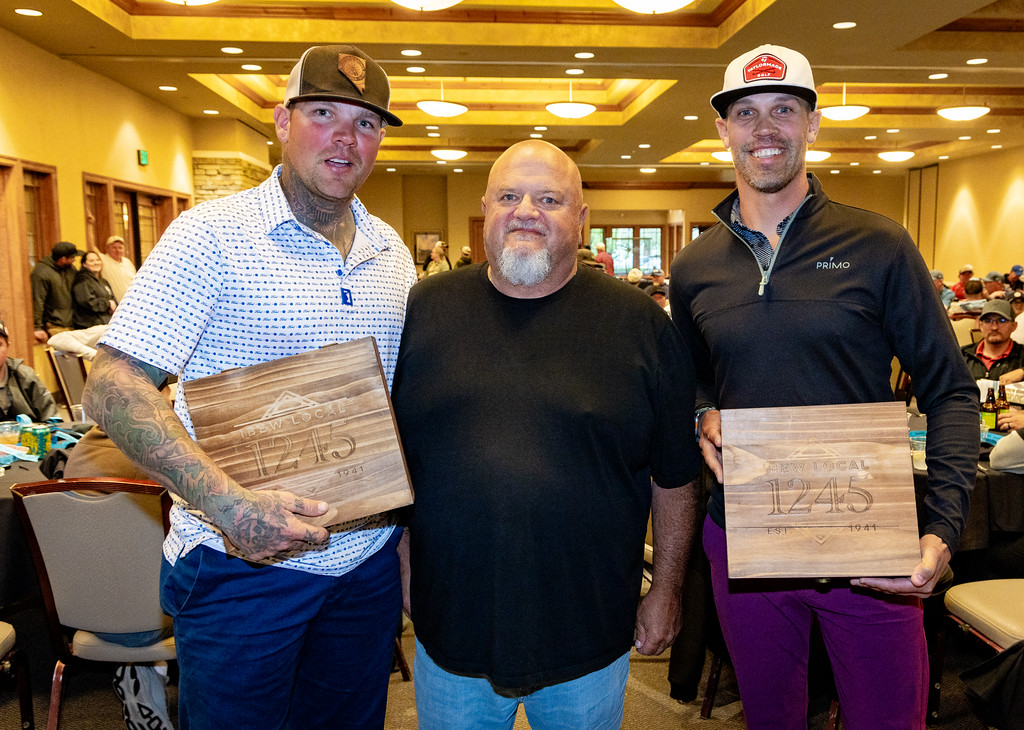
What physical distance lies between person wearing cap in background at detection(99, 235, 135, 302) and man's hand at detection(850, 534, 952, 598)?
30.0ft

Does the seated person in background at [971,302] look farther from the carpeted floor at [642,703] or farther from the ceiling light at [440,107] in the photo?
the ceiling light at [440,107]

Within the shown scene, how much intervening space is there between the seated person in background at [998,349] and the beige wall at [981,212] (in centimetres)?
1203

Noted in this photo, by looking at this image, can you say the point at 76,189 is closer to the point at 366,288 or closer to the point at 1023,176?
the point at 366,288

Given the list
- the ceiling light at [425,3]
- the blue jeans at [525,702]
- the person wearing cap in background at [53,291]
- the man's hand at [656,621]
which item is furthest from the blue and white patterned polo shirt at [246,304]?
the person wearing cap in background at [53,291]

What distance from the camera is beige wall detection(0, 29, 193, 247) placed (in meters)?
7.52

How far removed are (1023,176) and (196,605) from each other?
1793cm

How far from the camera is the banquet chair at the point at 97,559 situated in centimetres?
233

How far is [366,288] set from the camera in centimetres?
159

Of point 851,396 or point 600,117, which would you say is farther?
point 600,117

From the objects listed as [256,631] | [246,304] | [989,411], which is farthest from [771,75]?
[989,411]

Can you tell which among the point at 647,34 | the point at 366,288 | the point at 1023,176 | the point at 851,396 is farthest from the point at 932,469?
the point at 1023,176

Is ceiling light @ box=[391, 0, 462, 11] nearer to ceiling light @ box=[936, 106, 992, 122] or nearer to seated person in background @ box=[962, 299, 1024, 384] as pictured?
seated person in background @ box=[962, 299, 1024, 384]

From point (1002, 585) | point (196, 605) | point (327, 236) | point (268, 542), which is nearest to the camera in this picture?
point (268, 542)

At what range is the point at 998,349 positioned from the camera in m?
5.45
